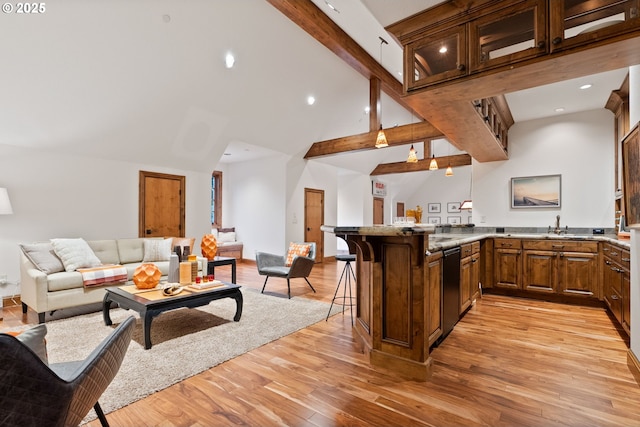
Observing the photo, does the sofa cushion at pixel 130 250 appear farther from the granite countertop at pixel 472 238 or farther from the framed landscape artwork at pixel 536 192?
the framed landscape artwork at pixel 536 192

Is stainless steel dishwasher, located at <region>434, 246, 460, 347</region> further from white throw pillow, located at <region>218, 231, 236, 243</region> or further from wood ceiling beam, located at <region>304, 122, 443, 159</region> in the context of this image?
white throw pillow, located at <region>218, 231, 236, 243</region>

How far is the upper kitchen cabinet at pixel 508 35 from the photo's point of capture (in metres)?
2.04

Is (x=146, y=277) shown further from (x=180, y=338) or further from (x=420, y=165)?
(x=420, y=165)

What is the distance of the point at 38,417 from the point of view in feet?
3.18

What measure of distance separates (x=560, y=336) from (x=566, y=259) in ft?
5.06

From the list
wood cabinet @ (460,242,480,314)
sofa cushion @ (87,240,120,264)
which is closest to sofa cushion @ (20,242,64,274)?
sofa cushion @ (87,240,120,264)

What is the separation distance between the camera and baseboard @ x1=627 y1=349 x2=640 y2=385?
A: 7.19 ft

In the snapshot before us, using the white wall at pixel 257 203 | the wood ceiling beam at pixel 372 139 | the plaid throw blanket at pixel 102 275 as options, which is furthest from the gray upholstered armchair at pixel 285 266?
the wood ceiling beam at pixel 372 139

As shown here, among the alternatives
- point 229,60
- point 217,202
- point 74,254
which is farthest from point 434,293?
point 217,202

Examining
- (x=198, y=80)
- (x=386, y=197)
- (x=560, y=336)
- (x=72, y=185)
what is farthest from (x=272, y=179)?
(x=560, y=336)

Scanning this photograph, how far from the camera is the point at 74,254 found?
3924 millimetres

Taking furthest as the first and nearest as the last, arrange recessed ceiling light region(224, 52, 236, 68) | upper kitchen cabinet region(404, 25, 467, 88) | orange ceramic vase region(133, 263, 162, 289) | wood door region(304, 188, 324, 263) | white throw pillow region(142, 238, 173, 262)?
wood door region(304, 188, 324, 263) < white throw pillow region(142, 238, 173, 262) < recessed ceiling light region(224, 52, 236, 68) < orange ceramic vase region(133, 263, 162, 289) < upper kitchen cabinet region(404, 25, 467, 88)

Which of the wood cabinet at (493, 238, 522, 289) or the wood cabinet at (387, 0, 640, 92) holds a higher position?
the wood cabinet at (387, 0, 640, 92)

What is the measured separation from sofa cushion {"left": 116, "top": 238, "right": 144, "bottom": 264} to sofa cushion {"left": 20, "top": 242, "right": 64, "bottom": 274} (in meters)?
0.91
